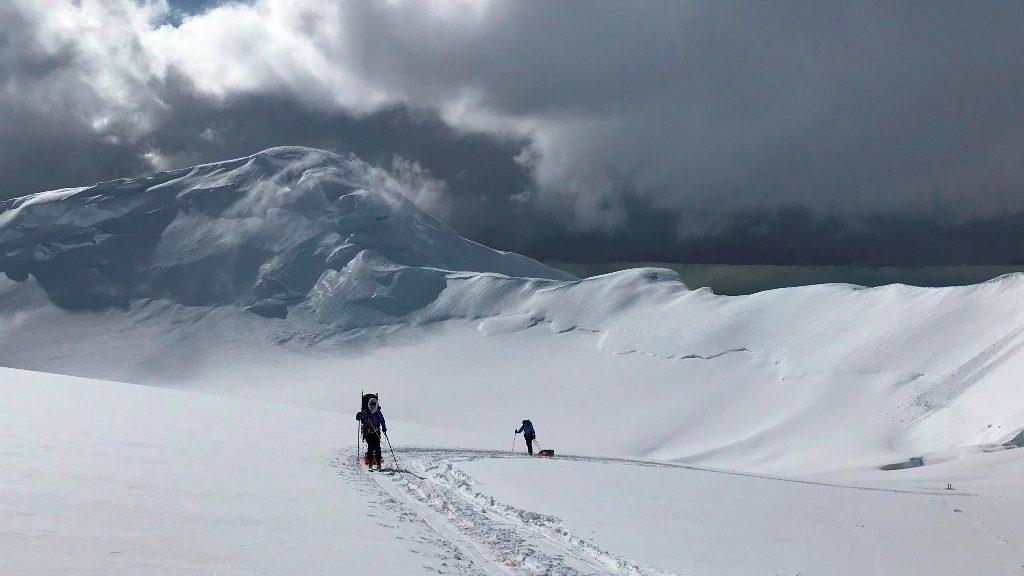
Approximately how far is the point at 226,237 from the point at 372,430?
354 ft

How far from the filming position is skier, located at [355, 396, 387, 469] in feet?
73.1

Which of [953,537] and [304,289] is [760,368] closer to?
[953,537]

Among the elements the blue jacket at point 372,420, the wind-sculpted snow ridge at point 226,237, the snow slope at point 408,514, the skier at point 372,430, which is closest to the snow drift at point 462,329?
the wind-sculpted snow ridge at point 226,237

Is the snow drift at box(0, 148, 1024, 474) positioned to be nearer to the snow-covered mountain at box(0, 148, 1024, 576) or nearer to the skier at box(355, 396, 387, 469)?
the snow-covered mountain at box(0, 148, 1024, 576)

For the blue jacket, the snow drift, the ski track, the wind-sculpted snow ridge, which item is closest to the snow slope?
the ski track

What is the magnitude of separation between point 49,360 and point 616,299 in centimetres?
7122

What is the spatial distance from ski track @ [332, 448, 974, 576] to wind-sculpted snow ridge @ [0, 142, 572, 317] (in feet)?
308

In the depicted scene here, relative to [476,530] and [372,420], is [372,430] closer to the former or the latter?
[372,420]

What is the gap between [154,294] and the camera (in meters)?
118

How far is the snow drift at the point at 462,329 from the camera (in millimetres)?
55625

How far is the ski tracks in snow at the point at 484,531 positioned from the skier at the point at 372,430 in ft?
5.46

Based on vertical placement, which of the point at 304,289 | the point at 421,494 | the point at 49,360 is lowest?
the point at 421,494

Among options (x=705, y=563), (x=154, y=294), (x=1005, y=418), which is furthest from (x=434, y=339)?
(x=705, y=563)

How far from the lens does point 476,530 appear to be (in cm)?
1348
